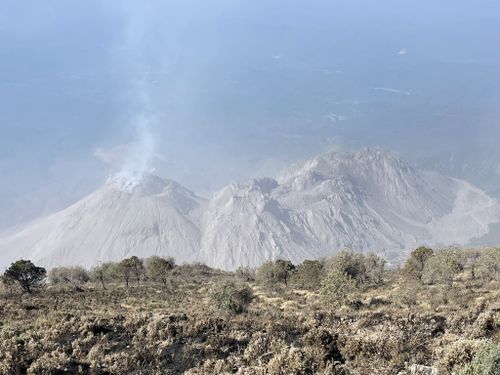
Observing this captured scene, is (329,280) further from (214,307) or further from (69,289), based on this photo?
(69,289)

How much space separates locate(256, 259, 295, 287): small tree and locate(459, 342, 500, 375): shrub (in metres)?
52.8

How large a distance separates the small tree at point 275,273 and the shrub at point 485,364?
52.8 m

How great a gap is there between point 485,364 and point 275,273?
56.1 metres

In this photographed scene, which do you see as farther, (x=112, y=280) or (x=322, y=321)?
(x=112, y=280)

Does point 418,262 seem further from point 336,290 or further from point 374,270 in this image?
point 336,290

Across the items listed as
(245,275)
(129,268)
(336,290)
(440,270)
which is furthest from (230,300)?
(245,275)

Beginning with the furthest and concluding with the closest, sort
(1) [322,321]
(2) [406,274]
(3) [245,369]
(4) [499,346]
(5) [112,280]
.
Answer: (5) [112,280]
(2) [406,274]
(1) [322,321]
(3) [245,369]
(4) [499,346]

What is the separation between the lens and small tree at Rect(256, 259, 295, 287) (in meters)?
67.4

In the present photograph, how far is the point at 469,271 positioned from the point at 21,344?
6368cm

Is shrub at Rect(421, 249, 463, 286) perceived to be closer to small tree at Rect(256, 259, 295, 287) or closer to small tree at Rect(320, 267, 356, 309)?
small tree at Rect(320, 267, 356, 309)

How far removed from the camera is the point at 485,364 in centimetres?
1336

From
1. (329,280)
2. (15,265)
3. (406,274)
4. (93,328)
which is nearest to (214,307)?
(329,280)

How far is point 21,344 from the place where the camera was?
1922 cm

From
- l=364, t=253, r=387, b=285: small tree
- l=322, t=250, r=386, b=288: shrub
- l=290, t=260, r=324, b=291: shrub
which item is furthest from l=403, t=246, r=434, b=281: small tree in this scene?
l=290, t=260, r=324, b=291: shrub
